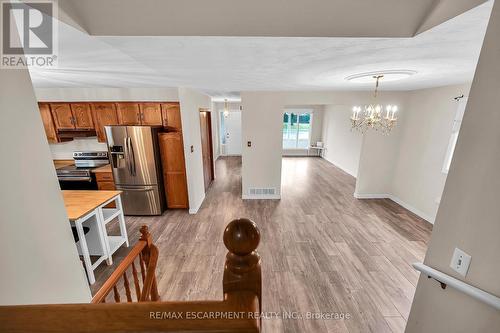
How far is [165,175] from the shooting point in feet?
12.0

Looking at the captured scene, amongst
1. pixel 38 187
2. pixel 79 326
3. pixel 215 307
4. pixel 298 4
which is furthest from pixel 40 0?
pixel 215 307

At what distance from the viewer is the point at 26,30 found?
1.03 m

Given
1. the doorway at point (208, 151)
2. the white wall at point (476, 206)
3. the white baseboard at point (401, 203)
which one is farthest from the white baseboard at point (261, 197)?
the white wall at point (476, 206)

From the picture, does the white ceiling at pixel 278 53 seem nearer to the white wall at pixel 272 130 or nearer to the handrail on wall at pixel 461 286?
the handrail on wall at pixel 461 286

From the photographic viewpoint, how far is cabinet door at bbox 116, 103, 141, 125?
341 centimetres

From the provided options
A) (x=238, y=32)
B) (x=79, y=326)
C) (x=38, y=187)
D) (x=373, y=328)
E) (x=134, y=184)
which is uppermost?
(x=238, y=32)

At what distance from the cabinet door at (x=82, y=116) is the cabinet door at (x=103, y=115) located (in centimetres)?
10

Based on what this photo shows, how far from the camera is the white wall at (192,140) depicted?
3342 mm

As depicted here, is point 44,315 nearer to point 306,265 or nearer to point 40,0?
point 40,0

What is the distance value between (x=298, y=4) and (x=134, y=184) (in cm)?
363

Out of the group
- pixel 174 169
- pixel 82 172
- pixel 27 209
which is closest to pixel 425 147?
pixel 174 169

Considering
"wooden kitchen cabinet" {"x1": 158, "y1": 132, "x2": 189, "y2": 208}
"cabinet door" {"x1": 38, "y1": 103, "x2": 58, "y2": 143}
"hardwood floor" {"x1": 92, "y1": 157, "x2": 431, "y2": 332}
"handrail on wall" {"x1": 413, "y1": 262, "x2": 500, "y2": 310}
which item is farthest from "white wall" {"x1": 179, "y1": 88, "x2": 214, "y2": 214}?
"handrail on wall" {"x1": 413, "y1": 262, "x2": 500, "y2": 310}

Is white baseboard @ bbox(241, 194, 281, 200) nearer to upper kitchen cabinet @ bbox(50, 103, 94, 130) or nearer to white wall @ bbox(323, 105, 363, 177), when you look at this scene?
white wall @ bbox(323, 105, 363, 177)

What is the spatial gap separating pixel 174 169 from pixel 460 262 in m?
3.66
